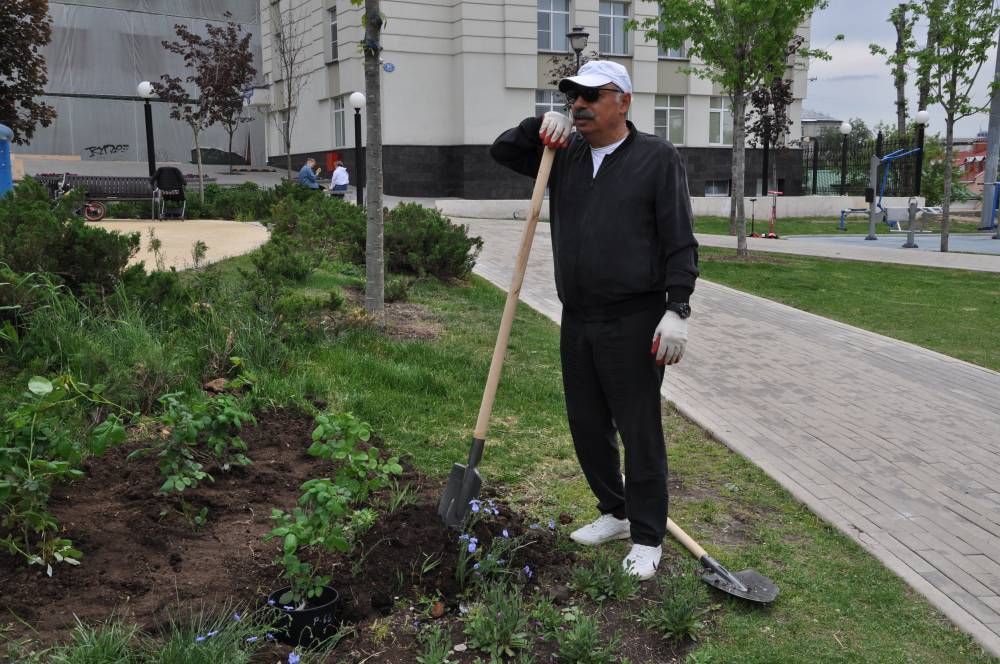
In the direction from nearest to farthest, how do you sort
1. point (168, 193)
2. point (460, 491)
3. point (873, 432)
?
point (460, 491), point (873, 432), point (168, 193)

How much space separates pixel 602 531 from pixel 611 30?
103 ft

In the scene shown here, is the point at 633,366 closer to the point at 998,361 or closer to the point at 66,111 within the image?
the point at 998,361

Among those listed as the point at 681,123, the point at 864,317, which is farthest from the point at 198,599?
the point at 681,123

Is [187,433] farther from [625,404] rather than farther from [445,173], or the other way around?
[445,173]

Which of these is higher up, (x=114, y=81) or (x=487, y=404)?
(x=114, y=81)

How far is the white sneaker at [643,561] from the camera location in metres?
3.51

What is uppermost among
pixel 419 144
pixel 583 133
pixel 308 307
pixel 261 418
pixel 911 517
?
pixel 419 144

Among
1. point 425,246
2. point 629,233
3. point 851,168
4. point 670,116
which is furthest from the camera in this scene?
point 851,168

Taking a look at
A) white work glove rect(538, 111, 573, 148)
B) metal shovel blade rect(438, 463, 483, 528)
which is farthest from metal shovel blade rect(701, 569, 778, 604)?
white work glove rect(538, 111, 573, 148)

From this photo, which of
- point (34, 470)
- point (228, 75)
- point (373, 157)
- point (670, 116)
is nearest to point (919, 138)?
point (670, 116)

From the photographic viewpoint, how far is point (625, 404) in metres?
3.56

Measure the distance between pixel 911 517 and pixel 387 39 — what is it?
28.1m

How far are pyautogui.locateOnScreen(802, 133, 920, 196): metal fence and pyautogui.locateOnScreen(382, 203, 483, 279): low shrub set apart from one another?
87.6 feet

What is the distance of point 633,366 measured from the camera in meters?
3.51
